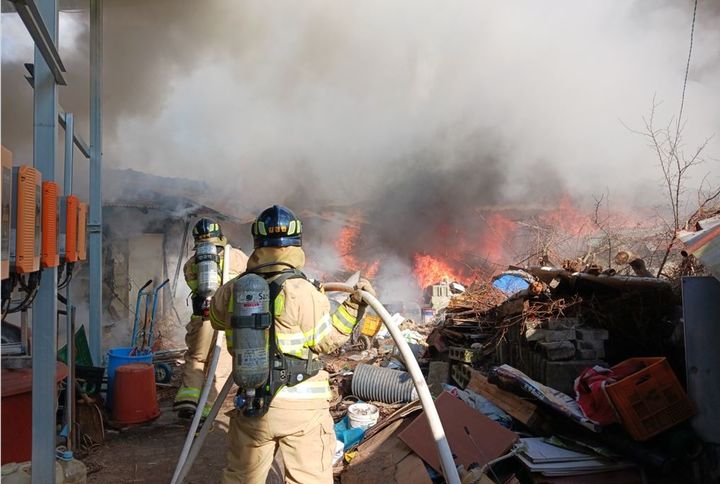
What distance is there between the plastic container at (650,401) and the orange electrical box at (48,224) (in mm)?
3465

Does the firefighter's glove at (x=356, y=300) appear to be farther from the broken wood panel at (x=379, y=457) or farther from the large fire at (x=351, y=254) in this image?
the large fire at (x=351, y=254)

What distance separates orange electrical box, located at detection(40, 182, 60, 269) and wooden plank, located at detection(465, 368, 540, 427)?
3.34 meters

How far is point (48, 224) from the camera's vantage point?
2438 mm

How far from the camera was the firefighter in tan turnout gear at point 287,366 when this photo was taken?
8.52 ft

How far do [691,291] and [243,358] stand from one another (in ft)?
9.55

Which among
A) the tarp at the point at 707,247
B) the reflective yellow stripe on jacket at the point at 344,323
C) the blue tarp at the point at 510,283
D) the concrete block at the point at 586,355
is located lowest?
the concrete block at the point at 586,355

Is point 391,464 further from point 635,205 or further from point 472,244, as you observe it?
point 635,205

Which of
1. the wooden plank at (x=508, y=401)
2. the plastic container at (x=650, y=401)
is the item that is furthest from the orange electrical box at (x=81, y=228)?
the plastic container at (x=650, y=401)

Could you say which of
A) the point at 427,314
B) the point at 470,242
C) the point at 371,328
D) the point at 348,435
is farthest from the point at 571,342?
the point at 470,242

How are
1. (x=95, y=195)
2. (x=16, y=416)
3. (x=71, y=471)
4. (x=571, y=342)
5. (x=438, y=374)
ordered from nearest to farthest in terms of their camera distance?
(x=71, y=471)
(x=16, y=416)
(x=571, y=342)
(x=438, y=374)
(x=95, y=195)

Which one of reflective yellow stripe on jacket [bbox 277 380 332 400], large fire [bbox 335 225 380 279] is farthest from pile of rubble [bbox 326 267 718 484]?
large fire [bbox 335 225 380 279]

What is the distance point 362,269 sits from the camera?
1523cm

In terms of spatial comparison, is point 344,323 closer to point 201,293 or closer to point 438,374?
point 201,293

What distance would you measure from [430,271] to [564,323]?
11321mm
